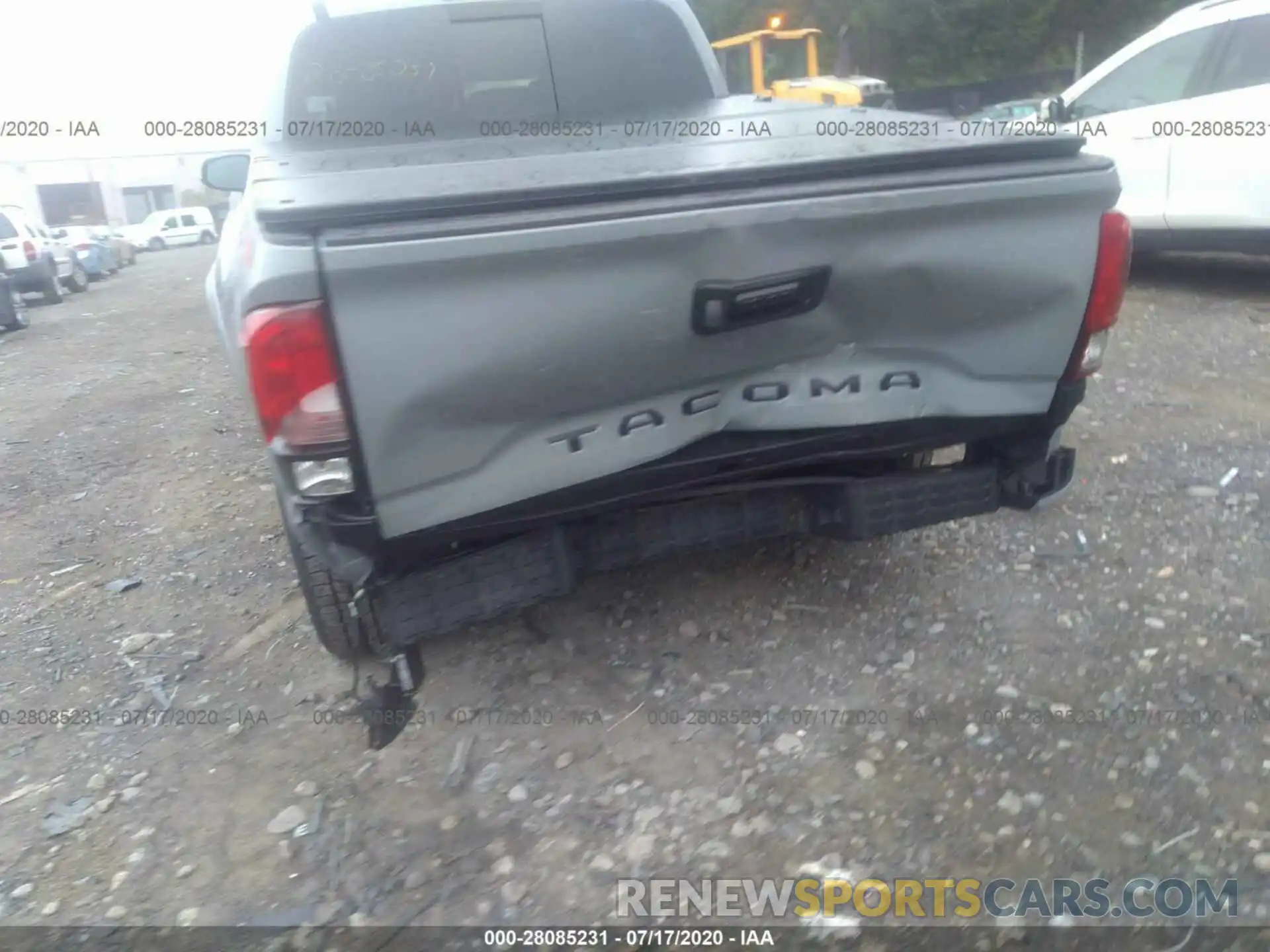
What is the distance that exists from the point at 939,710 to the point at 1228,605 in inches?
43.2

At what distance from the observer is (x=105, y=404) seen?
22.0 feet

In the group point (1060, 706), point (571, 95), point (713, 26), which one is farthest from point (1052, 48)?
point (1060, 706)

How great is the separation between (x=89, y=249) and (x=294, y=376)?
65.9ft

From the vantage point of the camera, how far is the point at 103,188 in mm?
33812

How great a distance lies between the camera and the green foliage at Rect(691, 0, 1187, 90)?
63.9 feet

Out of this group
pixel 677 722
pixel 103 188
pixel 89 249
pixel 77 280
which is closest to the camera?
pixel 677 722

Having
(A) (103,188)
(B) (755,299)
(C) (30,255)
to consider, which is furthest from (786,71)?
(A) (103,188)

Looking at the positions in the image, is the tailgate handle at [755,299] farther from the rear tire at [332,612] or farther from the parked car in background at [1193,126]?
the parked car in background at [1193,126]

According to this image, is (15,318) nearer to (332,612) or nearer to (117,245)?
(332,612)

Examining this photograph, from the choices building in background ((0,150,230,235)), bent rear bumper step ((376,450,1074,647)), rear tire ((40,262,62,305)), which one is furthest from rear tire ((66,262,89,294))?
bent rear bumper step ((376,450,1074,647))

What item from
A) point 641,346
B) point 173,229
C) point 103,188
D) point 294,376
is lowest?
point 173,229

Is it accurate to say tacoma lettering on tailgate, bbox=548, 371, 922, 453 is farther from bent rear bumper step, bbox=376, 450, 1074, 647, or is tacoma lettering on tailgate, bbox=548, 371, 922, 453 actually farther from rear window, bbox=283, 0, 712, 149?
rear window, bbox=283, 0, 712, 149

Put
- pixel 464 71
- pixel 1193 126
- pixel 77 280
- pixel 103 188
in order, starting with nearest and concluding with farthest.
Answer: pixel 464 71, pixel 1193 126, pixel 77 280, pixel 103 188

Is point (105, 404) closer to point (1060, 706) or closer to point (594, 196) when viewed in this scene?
point (594, 196)
